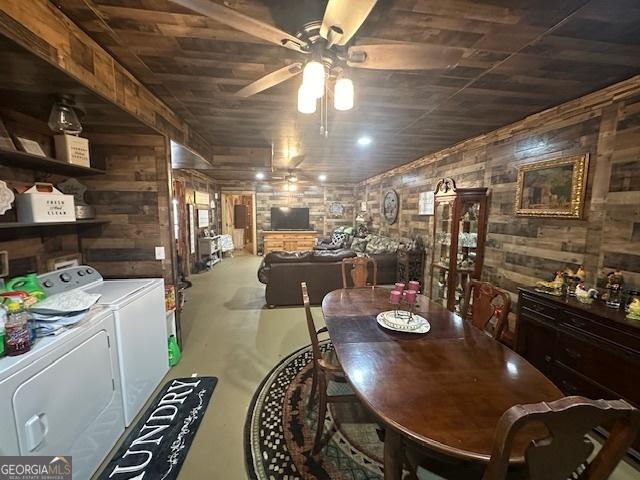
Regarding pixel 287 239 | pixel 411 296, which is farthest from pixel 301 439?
pixel 287 239

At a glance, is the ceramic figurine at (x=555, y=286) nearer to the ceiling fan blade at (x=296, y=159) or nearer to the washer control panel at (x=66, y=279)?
the ceiling fan blade at (x=296, y=159)

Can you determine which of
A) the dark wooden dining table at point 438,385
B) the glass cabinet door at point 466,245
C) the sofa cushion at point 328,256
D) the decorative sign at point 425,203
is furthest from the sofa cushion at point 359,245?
the dark wooden dining table at point 438,385

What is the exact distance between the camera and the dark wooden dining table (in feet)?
3.09

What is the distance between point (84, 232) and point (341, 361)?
253 centimetres

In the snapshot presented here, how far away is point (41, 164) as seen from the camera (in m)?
1.83

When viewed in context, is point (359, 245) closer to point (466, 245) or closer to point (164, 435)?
point (466, 245)

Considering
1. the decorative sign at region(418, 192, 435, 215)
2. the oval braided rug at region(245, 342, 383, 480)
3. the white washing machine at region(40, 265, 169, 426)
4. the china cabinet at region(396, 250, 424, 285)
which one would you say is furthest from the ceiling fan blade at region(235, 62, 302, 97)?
the china cabinet at region(396, 250, 424, 285)

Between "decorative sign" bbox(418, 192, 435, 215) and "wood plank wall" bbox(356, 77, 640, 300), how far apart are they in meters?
0.68

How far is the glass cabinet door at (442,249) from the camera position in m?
3.80

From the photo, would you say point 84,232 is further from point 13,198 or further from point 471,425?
point 471,425

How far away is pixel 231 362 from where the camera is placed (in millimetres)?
2695

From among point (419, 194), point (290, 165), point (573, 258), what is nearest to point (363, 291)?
point (573, 258)

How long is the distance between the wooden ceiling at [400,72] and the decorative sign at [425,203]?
1.59 metres

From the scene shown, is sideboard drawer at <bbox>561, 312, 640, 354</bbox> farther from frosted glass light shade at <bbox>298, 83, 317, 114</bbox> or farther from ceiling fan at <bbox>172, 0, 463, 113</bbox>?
frosted glass light shade at <bbox>298, 83, 317, 114</bbox>
